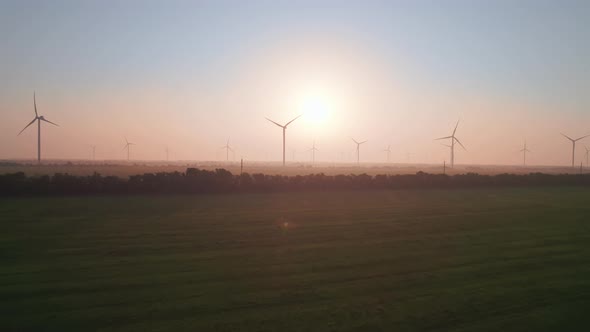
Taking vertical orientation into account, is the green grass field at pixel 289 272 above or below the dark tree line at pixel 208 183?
below

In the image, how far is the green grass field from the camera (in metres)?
8.93

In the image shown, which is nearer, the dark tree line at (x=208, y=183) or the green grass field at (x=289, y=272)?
the green grass field at (x=289, y=272)

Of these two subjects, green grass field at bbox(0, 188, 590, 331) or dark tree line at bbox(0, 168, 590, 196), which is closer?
green grass field at bbox(0, 188, 590, 331)

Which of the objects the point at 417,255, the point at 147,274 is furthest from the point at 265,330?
the point at 417,255

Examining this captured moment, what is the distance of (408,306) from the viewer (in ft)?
31.8

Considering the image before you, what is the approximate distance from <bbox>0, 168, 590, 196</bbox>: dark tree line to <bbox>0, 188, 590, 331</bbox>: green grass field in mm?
8689

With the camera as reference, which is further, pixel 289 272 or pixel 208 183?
pixel 208 183

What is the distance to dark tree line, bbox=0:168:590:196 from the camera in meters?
32.0

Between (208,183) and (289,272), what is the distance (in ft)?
84.5

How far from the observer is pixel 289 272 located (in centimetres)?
1246

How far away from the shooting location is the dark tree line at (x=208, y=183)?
1260 inches

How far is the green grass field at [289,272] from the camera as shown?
8.93 m

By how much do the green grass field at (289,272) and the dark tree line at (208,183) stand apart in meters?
8.69

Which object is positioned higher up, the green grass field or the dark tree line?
the dark tree line
